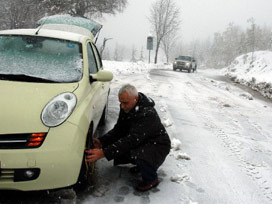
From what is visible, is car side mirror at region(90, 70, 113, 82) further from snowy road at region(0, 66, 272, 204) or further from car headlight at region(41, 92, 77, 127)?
snowy road at region(0, 66, 272, 204)

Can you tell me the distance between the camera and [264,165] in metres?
3.99

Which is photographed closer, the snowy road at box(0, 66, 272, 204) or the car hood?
the car hood

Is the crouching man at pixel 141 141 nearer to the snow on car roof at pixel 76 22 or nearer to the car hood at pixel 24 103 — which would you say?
the car hood at pixel 24 103

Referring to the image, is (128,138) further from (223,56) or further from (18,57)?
(223,56)

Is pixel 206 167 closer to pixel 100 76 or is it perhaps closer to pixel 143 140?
pixel 143 140

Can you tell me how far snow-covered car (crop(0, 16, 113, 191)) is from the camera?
222 cm

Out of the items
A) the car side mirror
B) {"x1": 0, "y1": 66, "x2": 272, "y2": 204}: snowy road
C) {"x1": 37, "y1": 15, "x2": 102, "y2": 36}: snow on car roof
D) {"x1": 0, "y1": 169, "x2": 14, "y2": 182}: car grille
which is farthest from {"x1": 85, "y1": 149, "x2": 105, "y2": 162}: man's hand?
{"x1": 37, "y1": 15, "x2": 102, "y2": 36}: snow on car roof

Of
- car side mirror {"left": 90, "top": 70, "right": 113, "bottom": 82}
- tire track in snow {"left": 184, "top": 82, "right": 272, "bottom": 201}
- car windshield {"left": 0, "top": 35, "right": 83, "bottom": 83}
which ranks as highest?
car windshield {"left": 0, "top": 35, "right": 83, "bottom": 83}

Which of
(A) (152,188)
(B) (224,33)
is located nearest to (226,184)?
(A) (152,188)

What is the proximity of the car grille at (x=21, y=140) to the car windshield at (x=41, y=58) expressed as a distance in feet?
2.66

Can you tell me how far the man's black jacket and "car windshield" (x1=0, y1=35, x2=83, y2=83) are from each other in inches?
30.2

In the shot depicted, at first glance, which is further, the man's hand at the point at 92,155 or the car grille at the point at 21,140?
the man's hand at the point at 92,155

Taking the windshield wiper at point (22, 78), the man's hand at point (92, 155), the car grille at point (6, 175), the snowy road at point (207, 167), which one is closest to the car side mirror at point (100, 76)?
the windshield wiper at point (22, 78)

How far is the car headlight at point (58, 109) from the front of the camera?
2.39m
